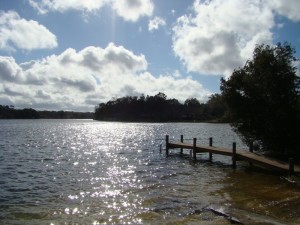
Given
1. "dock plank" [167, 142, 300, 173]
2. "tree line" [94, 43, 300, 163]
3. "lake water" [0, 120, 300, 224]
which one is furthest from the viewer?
"tree line" [94, 43, 300, 163]

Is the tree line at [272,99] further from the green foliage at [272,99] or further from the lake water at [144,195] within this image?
the lake water at [144,195]

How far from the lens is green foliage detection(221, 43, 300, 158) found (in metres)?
30.3

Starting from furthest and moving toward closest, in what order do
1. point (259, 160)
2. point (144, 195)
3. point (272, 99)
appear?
1. point (272, 99)
2. point (259, 160)
3. point (144, 195)

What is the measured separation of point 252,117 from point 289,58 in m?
5.95

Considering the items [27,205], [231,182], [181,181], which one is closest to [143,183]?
[181,181]

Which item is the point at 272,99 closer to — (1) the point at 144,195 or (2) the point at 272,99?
(2) the point at 272,99

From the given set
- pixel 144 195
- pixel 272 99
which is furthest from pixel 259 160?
pixel 144 195

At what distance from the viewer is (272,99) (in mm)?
30672

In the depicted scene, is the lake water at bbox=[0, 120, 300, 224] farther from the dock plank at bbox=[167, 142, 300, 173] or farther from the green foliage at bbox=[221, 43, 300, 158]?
the green foliage at bbox=[221, 43, 300, 158]

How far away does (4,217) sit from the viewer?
15.2 meters

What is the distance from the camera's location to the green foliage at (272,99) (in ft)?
99.5

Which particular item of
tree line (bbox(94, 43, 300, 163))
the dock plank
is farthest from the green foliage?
the dock plank

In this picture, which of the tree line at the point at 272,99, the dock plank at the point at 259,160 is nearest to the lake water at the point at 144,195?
the dock plank at the point at 259,160

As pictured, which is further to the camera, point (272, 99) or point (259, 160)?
point (272, 99)
